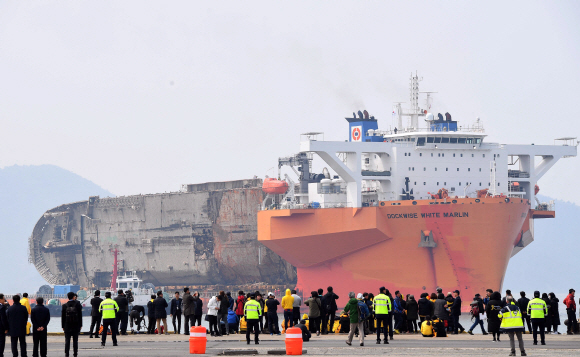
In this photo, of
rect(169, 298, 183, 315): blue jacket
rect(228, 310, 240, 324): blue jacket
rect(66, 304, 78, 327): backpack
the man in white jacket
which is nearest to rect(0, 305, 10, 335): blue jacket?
rect(66, 304, 78, 327): backpack

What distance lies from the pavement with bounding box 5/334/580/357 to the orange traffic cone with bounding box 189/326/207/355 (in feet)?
1.03

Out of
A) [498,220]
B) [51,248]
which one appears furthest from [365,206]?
[51,248]

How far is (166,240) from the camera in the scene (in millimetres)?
87750

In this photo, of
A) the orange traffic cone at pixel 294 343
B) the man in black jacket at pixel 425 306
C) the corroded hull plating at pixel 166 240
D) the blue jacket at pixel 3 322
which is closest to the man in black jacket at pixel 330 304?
the man in black jacket at pixel 425 306

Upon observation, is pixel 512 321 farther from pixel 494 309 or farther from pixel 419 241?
pixel 419 241

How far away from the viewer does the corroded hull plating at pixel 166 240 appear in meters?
78.3

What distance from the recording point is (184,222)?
8494 cm

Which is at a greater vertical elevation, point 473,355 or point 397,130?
point 397,130

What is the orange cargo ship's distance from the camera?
53.8m

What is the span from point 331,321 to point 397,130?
32.8 m

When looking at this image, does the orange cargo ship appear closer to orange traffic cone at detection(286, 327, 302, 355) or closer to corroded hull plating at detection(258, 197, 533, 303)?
corroded hull plating at detection(258, 197, 533, 303)

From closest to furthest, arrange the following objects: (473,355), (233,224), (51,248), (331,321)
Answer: (473,355), (331,321), (233,224), (51,248)

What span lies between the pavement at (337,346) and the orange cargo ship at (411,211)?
2528cm

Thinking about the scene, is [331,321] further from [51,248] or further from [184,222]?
[51,248]
